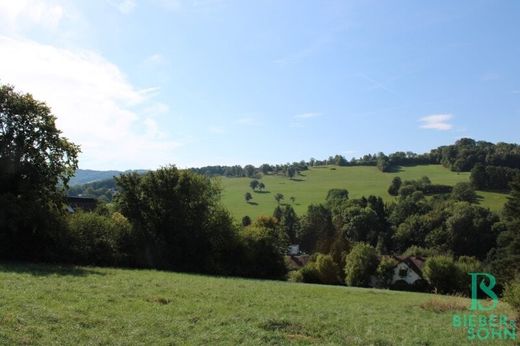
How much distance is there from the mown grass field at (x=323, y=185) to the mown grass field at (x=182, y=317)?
103 meters

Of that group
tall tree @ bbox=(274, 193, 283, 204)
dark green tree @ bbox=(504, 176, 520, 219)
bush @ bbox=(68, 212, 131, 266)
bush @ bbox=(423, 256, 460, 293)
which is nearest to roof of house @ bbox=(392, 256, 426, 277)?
bush @ bbox=(423, 256, 460, 293)

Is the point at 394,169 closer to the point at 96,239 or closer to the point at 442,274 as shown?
the point at 442,274

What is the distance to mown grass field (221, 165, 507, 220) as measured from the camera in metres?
135

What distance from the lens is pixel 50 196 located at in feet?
109

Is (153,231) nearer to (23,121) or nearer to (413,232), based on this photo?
(23,121)

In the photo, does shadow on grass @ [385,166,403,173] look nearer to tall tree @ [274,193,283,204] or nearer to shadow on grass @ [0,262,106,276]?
tall tree @ [274,193,283,204]

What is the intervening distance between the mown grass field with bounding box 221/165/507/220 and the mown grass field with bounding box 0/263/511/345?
103 meters

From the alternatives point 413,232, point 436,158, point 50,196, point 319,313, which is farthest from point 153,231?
point 436,158

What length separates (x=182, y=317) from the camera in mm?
13578

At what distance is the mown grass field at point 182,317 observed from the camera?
10995 millimetres

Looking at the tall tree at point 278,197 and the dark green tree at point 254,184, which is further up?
the dark green tree at point 254,184

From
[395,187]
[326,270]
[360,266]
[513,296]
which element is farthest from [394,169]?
[513,296]

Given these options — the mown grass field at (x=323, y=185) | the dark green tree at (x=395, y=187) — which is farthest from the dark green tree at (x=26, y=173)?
the dark green tree at (x=395, y=187)

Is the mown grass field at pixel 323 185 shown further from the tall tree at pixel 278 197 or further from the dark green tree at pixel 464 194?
the dark green tree at pixel 464 194
